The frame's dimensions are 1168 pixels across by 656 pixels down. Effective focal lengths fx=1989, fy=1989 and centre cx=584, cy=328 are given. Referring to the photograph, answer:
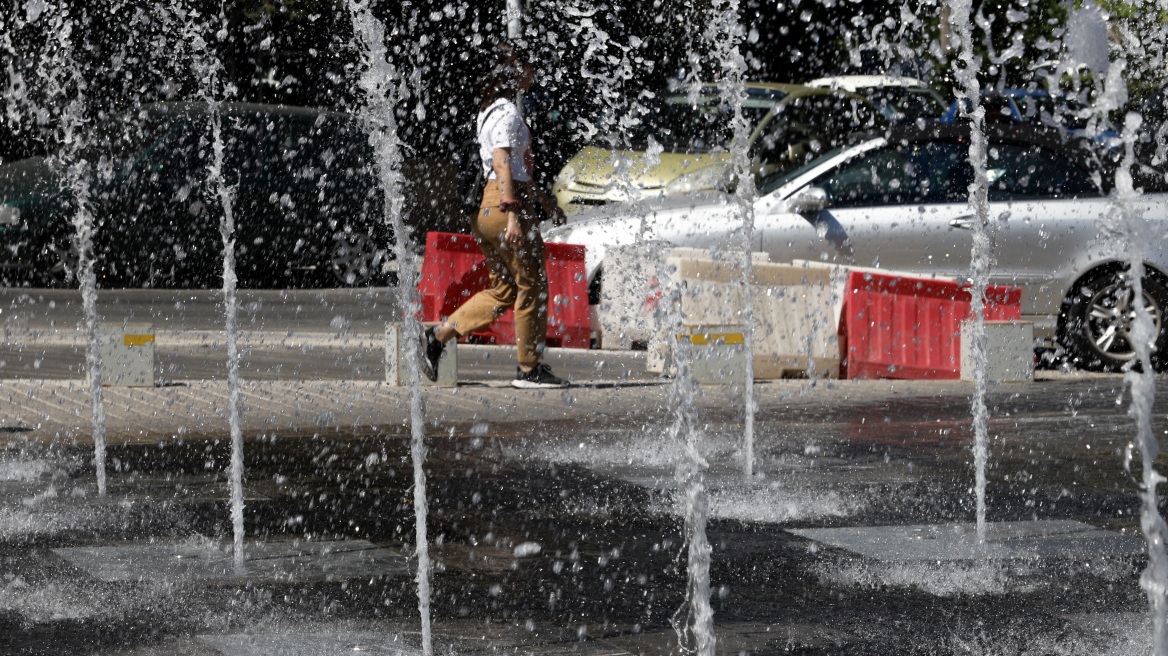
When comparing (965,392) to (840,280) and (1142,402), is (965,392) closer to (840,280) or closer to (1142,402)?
(840,280)

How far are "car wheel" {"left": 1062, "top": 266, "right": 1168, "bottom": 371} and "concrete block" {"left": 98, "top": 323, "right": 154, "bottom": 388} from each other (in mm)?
5909

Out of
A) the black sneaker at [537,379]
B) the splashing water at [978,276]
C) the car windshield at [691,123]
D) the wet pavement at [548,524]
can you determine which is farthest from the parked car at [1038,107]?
the splashing water at [978,276]

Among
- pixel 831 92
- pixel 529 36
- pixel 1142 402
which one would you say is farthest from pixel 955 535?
pixel 529 36

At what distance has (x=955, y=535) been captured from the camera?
685 cm

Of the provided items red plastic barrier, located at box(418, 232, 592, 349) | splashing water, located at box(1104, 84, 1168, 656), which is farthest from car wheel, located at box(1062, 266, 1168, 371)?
splashing water, located at box(1104, 84, 1168, 656)

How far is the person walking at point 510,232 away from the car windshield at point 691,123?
21.8ft

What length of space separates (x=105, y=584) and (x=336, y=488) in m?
2.03

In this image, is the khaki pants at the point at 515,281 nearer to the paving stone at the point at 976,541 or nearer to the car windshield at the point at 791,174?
the car windshield at the point at 791,174

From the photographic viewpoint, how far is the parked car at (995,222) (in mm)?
13008

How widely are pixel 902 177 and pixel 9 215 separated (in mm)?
9482

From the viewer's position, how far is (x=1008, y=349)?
1222 cm

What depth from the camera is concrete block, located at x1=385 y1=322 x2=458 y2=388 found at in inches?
452

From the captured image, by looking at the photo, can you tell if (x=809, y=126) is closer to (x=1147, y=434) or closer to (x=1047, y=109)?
(x=1047, y=109)

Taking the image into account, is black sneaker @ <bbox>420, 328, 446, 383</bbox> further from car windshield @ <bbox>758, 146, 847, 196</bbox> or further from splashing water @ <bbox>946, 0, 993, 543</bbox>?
splashing water @ <bbox>946, 0, 993, 543</bbox>
